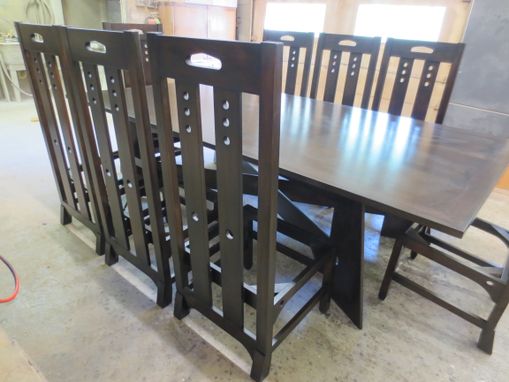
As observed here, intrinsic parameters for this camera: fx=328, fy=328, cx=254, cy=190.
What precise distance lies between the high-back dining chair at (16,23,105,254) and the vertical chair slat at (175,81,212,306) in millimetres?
728

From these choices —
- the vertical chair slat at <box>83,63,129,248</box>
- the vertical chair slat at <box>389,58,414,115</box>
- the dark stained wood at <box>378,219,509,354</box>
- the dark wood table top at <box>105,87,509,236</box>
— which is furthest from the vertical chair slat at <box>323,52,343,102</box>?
the vertical chair slat at <box>83,63,129,248</box>

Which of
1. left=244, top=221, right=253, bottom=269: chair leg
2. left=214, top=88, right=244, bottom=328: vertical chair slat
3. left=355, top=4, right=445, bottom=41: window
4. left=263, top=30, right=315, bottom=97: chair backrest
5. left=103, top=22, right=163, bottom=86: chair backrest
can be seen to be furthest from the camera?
left=355, top=4, right=445, bottom=41: window

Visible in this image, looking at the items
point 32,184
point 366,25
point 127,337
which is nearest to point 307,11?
point 366,25

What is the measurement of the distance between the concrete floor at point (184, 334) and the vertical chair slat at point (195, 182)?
0.27 metres

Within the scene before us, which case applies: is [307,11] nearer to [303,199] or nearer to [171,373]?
[303,199]

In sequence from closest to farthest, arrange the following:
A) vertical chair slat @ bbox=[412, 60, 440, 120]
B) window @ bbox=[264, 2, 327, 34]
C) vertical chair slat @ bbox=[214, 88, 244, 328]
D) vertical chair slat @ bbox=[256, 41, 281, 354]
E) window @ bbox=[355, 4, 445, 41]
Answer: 1. vertical chair slat @ bbox=[256, 41, 281, 354]
2. vertical chair slat @ bbox=[214, 88, 244, 328]
3. vertical chair slat @ bbox=[412, 60, 440, 120]
4. window @ bbox=[355, 4, 445, 41]
5. window @ bbox=[264, 2, 327, 34]

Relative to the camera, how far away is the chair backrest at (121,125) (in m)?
1.11

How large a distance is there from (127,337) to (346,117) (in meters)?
1.52

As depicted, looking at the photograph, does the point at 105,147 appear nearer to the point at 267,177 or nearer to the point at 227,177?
the point at 227,177

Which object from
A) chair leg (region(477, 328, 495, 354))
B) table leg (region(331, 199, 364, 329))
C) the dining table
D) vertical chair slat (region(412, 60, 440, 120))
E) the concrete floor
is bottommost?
the concrete floor

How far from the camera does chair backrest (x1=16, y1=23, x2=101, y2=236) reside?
140 cm

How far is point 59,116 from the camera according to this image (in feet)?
5.27

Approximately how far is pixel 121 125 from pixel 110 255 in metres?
0.82

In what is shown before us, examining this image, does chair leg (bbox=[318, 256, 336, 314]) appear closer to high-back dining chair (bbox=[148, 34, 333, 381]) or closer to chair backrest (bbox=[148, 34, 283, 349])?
high-back dining chair (bbox=[148, 34, 333, 381])
